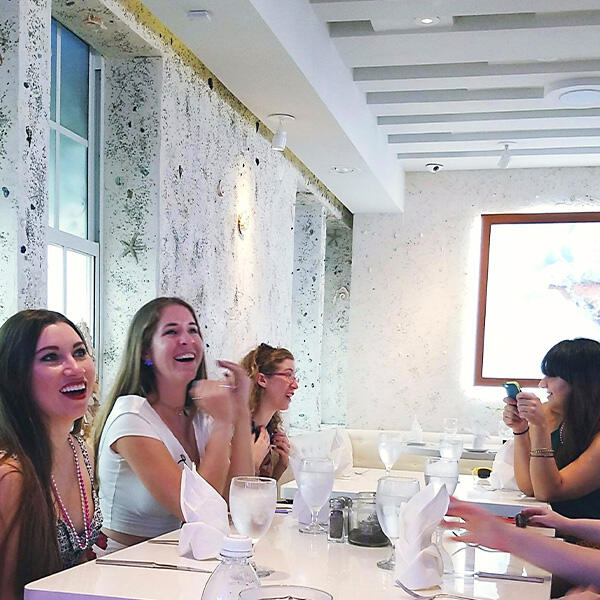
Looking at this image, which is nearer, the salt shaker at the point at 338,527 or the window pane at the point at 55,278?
the salt shaker at the point at 338,527

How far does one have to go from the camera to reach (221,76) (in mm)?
3729

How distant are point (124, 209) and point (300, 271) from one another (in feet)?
10.7

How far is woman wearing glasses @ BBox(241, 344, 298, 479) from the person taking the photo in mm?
3062

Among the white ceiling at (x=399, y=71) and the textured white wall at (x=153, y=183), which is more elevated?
the white ceiling at (x=399, y=71)

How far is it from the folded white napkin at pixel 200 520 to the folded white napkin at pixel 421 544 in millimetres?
393

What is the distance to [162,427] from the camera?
234cm

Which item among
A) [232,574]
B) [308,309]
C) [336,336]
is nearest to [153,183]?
[232,574]

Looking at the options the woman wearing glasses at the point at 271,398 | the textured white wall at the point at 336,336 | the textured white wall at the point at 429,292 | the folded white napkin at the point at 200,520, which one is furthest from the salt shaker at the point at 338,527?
the textured white wall at the point at 336,336

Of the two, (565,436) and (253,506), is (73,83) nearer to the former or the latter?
(253,506)

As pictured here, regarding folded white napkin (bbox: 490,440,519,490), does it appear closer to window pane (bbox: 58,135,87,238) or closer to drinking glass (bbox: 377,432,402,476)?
drinking glass (bbox: 377,432,402,476)

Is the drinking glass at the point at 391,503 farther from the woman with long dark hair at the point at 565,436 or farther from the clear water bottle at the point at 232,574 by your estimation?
the woman with long dark hair at the point at 565,436

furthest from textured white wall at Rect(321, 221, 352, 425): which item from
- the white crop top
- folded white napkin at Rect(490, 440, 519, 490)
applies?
the white crop top

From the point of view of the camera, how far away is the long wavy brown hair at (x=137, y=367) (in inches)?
96.8

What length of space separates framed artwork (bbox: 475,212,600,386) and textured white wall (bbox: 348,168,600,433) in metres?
0.11
